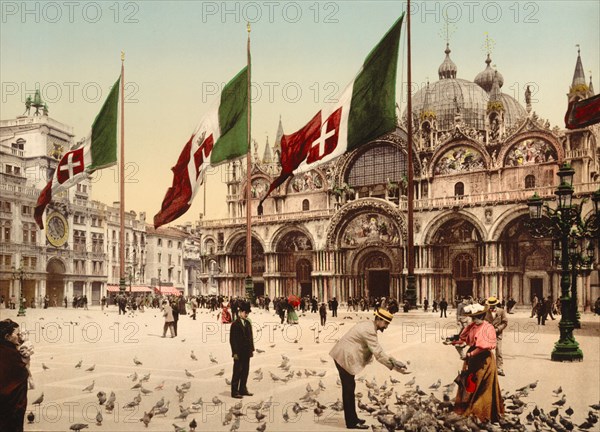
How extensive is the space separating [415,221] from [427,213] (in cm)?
98

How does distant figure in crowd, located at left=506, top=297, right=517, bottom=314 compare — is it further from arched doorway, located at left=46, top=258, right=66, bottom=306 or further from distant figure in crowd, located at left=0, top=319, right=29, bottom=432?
distant figure in crowd, located at left=0, top=319, right=29, bottom=432

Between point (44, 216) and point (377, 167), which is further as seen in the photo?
point (377, 167)

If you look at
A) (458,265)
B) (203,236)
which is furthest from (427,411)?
(203,236)

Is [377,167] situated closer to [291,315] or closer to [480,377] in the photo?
[291,315]

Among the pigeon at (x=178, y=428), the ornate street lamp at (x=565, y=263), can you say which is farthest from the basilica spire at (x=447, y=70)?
the pigeon at (x=178, y=428)

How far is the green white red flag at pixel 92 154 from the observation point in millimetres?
13430

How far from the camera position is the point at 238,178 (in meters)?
44.9

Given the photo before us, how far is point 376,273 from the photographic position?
4156 cm

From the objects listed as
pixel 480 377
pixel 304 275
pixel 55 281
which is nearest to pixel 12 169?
pixel 480 377

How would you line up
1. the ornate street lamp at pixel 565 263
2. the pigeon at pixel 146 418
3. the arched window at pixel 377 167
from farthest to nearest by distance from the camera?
1. the arched window at pixel 377 167
2. the ornate street lamp at pixel 565 263
3. the pigeon at pixel 146 418

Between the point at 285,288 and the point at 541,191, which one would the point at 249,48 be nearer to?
the point at 541,191

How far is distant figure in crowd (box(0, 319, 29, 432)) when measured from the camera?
676 centimetres

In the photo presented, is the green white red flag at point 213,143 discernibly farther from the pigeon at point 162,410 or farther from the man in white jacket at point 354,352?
the man in white jacket at point 354,352

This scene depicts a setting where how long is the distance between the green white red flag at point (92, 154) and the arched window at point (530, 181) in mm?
26392
